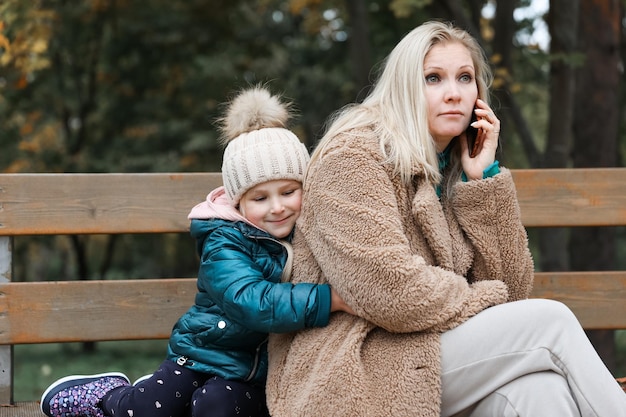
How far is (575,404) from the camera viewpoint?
7.81 feet

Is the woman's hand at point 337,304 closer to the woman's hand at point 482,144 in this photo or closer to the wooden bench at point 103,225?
the woman's hand at point 482,144

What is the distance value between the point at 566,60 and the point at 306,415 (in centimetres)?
401

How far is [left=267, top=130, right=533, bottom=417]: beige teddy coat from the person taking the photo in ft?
7.98

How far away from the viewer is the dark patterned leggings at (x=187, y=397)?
8.77 ft

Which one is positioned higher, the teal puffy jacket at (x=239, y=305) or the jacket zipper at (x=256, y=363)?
the teal puffy jacket at (x=239, y=305)

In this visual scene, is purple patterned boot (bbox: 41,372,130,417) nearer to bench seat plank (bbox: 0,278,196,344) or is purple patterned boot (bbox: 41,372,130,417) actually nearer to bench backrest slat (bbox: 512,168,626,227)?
bench seat plank (bbox: 0,278,196,344)

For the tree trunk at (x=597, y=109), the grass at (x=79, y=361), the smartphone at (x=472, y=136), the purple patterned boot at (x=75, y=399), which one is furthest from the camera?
the grass at (x=79, y=361)

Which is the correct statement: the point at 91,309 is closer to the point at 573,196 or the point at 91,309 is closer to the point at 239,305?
the point at 239,305

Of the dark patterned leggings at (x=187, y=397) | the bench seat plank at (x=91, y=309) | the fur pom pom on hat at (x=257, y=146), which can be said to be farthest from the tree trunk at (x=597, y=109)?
the dark patterned leggings at (x=187, y=397)

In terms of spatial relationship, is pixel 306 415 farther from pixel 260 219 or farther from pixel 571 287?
pixel 571 287

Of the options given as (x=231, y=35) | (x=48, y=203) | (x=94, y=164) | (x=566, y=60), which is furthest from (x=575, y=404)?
(x=231, y=35)

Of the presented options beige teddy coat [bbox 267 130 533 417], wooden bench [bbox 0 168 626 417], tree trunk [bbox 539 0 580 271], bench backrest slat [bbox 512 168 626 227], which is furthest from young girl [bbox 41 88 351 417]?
tree trunk [bbox 539 0 580 271]

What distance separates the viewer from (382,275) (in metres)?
2.43

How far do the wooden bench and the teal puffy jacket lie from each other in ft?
1.99
